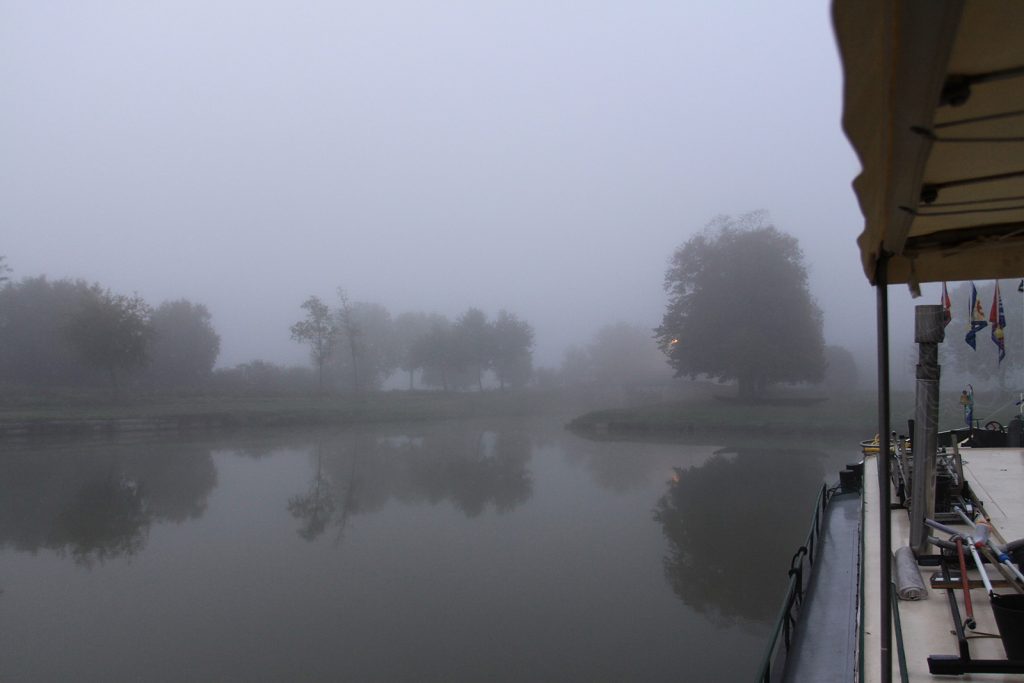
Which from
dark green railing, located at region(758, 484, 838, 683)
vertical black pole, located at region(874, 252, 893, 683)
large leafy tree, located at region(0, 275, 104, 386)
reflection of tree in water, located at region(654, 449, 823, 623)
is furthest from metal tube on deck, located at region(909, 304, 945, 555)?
large leafy tree, located at region(0, 275, 104, 386)

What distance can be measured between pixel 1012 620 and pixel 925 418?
4.41 ft

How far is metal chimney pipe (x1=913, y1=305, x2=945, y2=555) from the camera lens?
11.5 ft

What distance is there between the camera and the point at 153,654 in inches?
315

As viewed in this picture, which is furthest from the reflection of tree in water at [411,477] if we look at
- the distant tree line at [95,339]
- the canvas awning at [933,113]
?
the distant tree line at [95,339]

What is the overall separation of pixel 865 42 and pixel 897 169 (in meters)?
0.47

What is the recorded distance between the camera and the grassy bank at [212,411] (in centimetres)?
3222

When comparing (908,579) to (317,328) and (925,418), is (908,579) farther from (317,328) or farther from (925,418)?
(317,328)

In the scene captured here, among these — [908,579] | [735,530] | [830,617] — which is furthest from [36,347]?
[908,579]

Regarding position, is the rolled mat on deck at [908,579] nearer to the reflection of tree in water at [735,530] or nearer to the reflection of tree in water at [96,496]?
the reflection of tree in water at [735,530]

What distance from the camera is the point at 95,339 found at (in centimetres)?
3859

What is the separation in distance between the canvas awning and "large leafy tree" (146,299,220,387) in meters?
52.7

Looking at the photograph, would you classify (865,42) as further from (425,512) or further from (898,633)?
(425,512)

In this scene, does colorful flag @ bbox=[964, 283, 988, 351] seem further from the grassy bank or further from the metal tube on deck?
the grassy bank

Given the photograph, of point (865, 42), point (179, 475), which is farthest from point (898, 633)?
point (179, 475)
